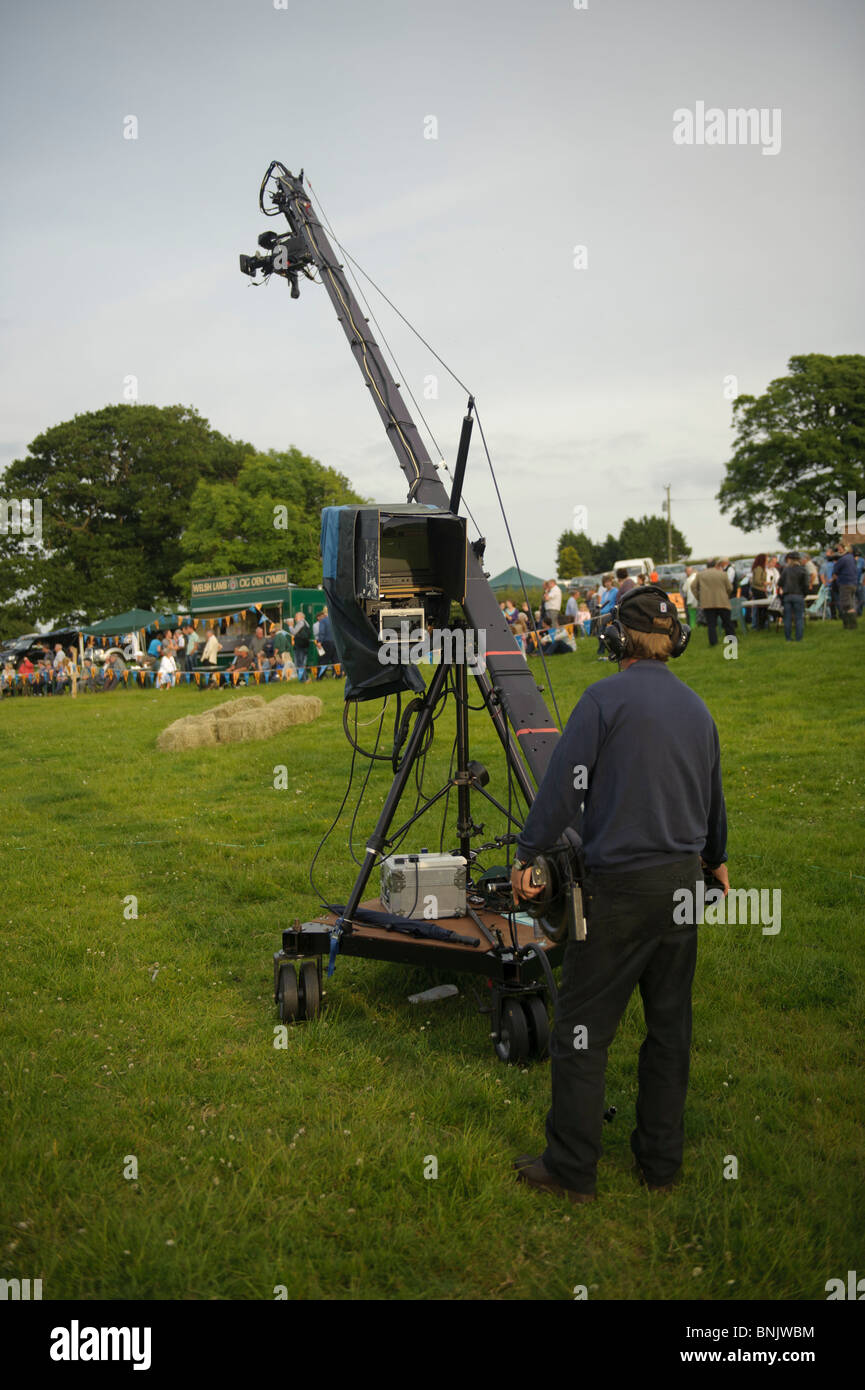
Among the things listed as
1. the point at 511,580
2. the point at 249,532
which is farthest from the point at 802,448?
the point at 249,532

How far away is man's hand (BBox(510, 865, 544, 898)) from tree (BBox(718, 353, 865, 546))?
56.0 metres

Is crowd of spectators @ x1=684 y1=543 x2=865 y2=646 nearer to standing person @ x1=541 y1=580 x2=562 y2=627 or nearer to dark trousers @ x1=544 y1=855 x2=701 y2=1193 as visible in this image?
standing person @ x1=541 y1=580 x2=562 y2=627

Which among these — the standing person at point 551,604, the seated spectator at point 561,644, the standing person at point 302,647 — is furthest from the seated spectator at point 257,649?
the seated spectator at point 561,644

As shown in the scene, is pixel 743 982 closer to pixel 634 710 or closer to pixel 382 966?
pixel 382 966

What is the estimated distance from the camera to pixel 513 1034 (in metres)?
5.17

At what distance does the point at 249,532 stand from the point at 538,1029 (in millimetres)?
53534

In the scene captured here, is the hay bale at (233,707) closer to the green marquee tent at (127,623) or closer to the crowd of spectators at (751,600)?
the crowd of spectators at (751,600)

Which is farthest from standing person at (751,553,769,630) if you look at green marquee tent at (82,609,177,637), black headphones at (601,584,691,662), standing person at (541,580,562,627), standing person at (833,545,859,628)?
green marquee tent at (82,609,177,637)

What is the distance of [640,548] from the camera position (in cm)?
10812

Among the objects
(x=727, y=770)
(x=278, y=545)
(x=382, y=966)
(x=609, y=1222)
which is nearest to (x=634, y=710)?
(x=609, y=1222)

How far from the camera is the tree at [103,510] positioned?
56375 millimetres

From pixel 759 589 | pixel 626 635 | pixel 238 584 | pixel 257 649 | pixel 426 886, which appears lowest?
pixel 426 886

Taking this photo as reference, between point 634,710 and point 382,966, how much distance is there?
11.7 feet

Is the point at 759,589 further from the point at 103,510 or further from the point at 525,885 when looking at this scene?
the point at 103,510
